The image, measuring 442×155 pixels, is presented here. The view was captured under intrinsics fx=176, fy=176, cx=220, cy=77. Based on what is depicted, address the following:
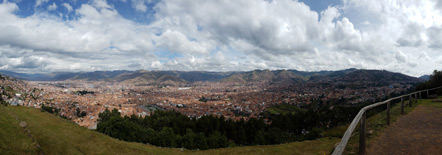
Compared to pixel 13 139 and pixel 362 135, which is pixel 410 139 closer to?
pixel 362 135

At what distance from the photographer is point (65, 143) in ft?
58.2

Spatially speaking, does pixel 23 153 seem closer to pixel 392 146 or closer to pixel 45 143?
pixel 45 143

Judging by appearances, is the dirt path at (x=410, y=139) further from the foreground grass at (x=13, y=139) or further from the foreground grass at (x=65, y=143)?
the foreground grass at (x=13, y=139)

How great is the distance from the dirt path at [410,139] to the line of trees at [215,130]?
30064 millimetres

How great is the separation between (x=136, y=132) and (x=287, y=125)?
42.8 m

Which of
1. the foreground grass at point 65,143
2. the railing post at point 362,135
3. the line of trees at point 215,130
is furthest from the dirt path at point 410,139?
the line of trees at point 215,130

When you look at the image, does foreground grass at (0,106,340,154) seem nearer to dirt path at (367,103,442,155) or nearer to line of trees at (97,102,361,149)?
dirt path at (367,103,442,155)

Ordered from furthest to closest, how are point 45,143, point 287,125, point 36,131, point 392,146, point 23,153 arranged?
point 287,125, point 36,131, point 45,143, point 23,153, point 392,146

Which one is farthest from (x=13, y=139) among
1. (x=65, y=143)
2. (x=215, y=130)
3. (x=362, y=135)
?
(x=215, y=130)

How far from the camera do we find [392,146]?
584cm

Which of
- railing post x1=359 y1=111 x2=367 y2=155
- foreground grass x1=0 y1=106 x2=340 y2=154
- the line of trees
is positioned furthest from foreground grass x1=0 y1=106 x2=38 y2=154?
the line of trees

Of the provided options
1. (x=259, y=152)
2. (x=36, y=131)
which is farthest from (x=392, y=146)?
(x=36, y=131)

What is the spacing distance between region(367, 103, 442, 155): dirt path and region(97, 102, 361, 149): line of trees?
3006 cm

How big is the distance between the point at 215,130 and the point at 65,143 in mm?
26866
